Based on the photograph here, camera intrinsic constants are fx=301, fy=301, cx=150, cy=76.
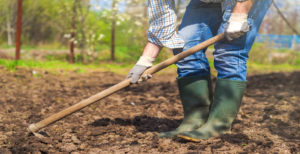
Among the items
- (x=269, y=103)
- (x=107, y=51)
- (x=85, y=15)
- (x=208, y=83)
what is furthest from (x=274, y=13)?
(x=208, y=83)

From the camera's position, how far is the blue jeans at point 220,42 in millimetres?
2094

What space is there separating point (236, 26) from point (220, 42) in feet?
0.76

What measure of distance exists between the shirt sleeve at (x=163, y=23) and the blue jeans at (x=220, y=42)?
0.46 feet

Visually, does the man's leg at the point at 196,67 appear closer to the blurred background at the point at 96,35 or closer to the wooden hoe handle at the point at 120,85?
the wooden hoe handle at the point at 120,85

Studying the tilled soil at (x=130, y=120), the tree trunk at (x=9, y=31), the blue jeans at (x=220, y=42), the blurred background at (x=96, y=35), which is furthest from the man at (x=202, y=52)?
the tree trunk at (x=9, y=31)

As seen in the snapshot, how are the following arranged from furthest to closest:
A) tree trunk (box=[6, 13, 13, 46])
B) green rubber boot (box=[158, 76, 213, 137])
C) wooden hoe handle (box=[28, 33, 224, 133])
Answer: tree trunk (box=[6, 13, 13, 46]) → green rubber boot (box=[158, 76, 213, 137]) → wooden hoe handle (box=[28, 33, 224, 133])

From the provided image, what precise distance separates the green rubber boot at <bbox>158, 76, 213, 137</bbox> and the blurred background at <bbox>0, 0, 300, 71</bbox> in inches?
69.6

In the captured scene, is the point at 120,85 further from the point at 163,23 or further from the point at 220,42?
the point at 220,42

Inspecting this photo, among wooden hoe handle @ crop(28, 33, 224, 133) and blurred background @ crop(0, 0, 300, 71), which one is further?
blurred background @ crop(0, 0, 300, 71)

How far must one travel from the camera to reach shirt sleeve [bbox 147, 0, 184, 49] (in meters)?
2.16

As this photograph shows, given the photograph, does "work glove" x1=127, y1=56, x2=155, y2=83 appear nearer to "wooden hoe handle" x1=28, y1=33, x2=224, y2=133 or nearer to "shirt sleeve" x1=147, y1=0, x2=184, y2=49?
"wooden hoe handle" x1=28, y1=33, x2=224, y2=133

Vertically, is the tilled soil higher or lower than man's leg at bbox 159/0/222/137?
lower

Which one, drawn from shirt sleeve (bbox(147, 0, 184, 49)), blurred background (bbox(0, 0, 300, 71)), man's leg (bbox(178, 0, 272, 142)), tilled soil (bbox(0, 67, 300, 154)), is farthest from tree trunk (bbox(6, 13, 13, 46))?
man's leg (bbox(178, 0, 272, 142))

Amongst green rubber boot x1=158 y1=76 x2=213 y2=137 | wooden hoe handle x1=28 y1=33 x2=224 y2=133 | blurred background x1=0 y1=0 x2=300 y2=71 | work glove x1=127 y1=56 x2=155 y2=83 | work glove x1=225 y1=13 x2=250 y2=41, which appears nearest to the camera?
work glove x1=225 y1=13 x2=250 y2=41
